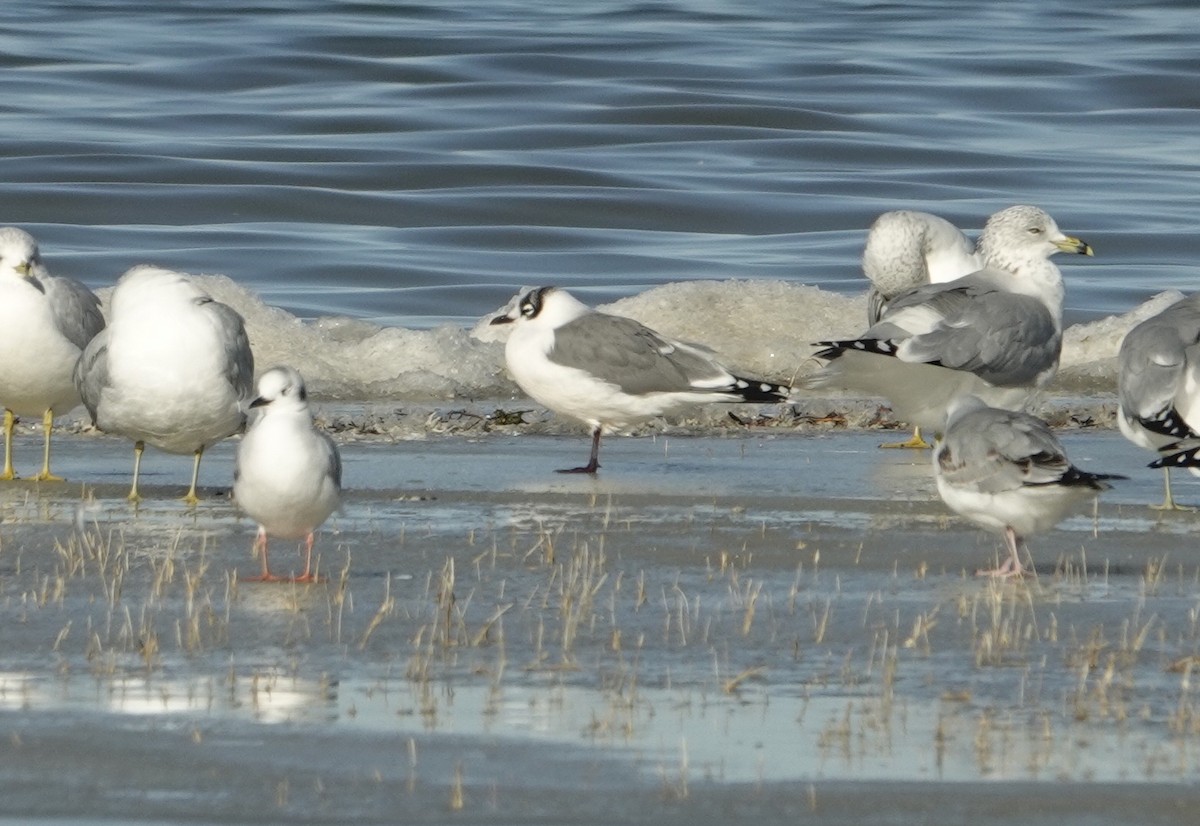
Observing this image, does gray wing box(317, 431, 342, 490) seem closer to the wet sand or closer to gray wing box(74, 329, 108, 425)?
the wet sand

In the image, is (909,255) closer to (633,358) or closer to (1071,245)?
(1071,245)

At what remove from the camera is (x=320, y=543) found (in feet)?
28.4

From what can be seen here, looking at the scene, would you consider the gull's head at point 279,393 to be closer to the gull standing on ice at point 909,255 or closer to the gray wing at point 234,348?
the gray wing at point 234,348

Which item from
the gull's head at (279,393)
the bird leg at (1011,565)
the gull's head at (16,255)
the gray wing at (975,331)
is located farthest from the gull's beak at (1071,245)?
the gull's head at (279,393)

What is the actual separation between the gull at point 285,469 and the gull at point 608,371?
3.58m

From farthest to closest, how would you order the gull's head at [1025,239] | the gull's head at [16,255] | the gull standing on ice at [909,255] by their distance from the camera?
1. the gull standing on ice at [909,255]
2. the gull's head at [1025,239]
3. the gull's head at [16,255]

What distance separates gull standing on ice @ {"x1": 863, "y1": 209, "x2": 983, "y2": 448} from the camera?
13672mm

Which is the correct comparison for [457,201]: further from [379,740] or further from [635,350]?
[379,740]

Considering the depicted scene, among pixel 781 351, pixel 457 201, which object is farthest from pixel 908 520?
pixel 457 201

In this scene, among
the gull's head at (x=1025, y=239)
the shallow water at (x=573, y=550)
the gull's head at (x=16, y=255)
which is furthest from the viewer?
the gull's head at (x=1025, y=239)

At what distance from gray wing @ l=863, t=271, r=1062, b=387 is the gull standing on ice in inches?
74.2

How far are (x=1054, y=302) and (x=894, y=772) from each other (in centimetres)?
699

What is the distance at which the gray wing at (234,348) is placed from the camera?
32.2ft

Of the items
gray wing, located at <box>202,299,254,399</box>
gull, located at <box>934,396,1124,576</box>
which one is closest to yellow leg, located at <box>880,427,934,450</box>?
gray wing, located at <box>202,299,254,399</box>
